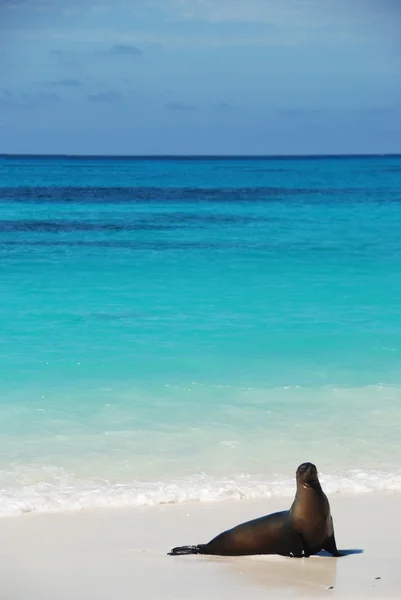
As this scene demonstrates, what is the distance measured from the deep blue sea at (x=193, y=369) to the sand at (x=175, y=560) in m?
0.35

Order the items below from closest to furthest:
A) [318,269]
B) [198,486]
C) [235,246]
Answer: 1. [198,486]
2. [318,269]
3. [235,246]

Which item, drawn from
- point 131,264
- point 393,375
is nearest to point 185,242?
point 131,264

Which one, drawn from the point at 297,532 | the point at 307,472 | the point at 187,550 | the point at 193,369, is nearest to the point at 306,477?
the point at 307,472

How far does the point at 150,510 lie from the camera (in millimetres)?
6461

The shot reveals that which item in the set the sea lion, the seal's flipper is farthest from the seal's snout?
the seal's flipper

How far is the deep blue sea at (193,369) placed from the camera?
7.30 metres

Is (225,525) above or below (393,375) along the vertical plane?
below

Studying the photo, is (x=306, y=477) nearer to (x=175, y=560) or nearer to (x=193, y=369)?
(x=175, y=560)

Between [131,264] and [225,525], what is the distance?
1430 centimetres

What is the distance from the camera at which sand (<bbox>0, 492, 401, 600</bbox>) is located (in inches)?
189

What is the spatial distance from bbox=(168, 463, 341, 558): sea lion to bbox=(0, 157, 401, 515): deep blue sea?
1.42m

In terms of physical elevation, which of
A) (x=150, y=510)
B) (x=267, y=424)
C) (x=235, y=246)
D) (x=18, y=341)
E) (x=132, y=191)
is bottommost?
(x=150, y=510)

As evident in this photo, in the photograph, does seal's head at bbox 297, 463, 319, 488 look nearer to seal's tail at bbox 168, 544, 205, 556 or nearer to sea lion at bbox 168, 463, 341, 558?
sea lion at bbox 168, 463, 341, 558

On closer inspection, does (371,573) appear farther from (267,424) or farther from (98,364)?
(98,364)
